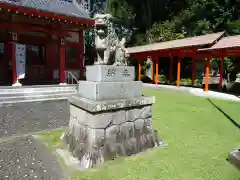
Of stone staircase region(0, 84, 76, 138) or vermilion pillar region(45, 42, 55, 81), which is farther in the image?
vermilion pillar region(45, 42, 55, 81)

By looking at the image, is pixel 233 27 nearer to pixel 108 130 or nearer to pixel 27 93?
pixel 27 93

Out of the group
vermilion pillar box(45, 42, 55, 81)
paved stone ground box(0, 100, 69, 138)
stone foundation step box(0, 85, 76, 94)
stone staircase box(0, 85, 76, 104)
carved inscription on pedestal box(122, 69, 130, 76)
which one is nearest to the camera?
carved inscription on pedestal box(122, 69, 130, 76)

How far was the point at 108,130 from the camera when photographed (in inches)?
157

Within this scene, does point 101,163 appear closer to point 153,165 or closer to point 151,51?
point 153,165

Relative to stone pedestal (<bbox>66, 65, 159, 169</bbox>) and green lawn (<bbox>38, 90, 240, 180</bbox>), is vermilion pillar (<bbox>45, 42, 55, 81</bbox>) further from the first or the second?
stone pedestal (<bbox>66, 65, 159, 169</bbox>)

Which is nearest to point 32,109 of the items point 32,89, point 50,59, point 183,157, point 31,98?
point 31,98

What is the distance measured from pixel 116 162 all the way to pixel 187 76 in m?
22.4

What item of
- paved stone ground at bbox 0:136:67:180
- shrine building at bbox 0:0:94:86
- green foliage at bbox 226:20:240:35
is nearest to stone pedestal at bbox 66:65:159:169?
paved stone ground at bbox 0:136:67:180

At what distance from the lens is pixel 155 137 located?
4.72 metres

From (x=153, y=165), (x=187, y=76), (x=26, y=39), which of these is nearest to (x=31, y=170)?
(x=153, y=165)

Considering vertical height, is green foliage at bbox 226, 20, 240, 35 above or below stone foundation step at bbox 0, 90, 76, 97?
above

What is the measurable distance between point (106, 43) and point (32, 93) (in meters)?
6.34

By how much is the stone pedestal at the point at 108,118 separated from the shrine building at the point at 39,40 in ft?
23.1

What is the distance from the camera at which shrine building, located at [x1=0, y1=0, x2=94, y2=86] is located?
1005 centimetres
